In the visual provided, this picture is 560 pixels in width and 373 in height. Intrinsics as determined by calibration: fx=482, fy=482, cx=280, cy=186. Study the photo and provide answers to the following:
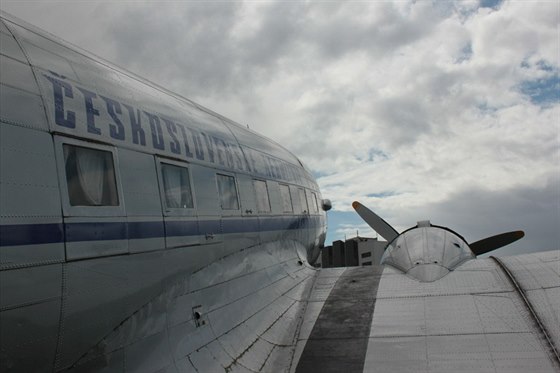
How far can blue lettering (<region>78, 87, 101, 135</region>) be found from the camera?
15.9 ft

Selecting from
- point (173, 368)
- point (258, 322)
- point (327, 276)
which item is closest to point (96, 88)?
point (173, 368)

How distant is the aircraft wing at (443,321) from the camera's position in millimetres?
6027

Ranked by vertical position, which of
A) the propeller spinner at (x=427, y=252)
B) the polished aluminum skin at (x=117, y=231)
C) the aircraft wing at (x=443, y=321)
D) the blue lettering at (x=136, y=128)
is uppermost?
the blue lettering at (x=136, y=128)

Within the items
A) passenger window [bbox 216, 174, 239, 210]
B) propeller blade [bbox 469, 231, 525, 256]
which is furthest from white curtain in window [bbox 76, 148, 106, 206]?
propeller blade [bbox 469, 231, 525, 256]

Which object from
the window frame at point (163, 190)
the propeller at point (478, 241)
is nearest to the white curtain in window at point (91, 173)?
the window frame at point (163, 190)

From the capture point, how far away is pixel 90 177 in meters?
4.68

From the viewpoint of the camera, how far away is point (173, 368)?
5133 mm

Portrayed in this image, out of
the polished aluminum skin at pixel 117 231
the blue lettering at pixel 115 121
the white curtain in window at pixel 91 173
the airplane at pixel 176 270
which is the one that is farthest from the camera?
the blue lettering at pixel 115 121

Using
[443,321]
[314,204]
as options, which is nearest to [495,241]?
[314,204]

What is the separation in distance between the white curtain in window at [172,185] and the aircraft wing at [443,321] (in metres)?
2.69

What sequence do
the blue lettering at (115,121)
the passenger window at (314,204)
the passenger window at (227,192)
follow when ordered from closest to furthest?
the blue lettering at (115,121)
the passenger window at (227,192)
the passenger window at (314,204)

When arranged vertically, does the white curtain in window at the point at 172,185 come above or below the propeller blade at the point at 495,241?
above

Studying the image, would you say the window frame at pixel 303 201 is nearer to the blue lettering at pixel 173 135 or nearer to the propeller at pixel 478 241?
the propeller at pixel 478 241

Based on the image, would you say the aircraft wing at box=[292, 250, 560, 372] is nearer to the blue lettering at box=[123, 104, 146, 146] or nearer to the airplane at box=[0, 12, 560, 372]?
the airplane at box=[0, 12, 560, 372]
